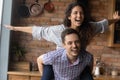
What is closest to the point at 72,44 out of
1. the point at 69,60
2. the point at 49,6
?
the point at 69,60

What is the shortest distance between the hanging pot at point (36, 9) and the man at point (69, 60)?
2.79 metres

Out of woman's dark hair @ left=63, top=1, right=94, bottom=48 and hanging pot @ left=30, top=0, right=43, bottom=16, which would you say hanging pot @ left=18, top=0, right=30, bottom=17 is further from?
woman's dark hair @ left=63, top=1, right=94, bottom=48

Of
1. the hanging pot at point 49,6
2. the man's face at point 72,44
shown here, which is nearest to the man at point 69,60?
the man's face at point 72,44

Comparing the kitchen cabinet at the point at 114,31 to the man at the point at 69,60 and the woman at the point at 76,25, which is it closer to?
the woman at the point at 76,25

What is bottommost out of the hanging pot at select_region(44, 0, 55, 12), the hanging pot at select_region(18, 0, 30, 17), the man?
the man

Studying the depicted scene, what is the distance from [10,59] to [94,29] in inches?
97.2

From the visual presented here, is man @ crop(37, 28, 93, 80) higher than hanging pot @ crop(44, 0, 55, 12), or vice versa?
hanging pot @ crop(44, 0, 55, 12)

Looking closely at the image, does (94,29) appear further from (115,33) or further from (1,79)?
(1,79)

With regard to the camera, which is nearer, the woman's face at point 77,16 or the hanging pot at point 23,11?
the woman's face at point 77,16

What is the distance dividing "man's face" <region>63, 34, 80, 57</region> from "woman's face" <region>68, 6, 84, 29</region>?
0.28 metres

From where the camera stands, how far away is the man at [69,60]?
1.62 meters

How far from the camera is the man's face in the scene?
63.1 inches

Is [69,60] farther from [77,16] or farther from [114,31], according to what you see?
[114,31]

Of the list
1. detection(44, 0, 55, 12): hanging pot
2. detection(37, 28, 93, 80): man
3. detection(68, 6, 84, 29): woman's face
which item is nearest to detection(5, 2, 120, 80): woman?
detection(68, 6, 84, 29): woman's face
